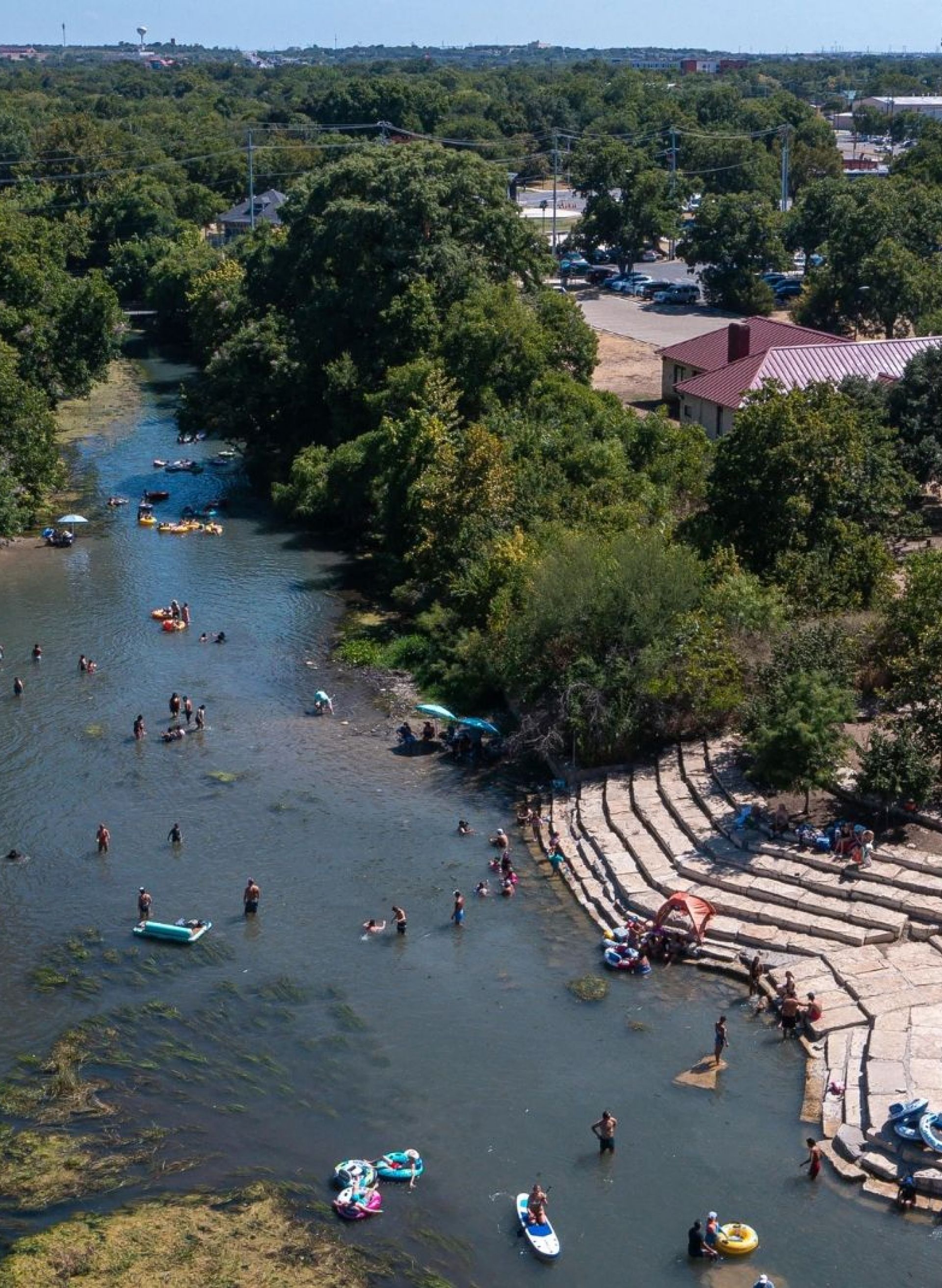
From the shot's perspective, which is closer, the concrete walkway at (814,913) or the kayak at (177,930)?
the concrete walkway at (814,913)

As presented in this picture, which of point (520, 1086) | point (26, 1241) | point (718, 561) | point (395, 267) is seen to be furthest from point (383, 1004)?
point (395, 267)

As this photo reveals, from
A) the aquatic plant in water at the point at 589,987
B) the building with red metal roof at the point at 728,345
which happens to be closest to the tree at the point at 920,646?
the aquatic plant in water at the point at 589,987

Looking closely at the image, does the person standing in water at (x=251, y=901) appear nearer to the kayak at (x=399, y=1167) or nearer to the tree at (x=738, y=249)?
the kayak at (x=399, y=1167)

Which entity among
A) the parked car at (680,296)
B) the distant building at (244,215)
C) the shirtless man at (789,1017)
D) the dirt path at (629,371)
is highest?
the distant building at (244,215)

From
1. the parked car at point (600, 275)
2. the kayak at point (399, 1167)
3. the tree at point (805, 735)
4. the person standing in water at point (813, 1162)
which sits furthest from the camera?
the parked car at point (600, 275)

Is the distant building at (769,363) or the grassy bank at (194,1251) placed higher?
the distant building at (769,363)

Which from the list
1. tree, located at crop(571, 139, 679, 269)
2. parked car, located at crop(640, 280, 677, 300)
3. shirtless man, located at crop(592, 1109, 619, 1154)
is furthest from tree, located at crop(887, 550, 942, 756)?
tree, located at crop(571, 139, 679, 269)

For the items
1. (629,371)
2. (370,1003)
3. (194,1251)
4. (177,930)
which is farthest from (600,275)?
(194,1251)

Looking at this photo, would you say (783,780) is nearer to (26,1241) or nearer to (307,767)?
(307,767)
